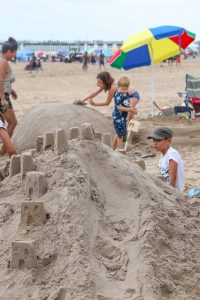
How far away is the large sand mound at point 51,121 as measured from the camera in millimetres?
8797

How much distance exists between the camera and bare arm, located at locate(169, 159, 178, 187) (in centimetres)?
514

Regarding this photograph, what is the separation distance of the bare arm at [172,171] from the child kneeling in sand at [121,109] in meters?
3.11

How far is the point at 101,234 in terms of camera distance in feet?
11.8

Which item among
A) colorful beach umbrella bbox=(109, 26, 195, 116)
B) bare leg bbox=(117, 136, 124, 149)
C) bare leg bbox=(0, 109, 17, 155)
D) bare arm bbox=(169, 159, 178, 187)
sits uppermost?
colorful beach umbrella bbox=(109, 26, 195, 116)

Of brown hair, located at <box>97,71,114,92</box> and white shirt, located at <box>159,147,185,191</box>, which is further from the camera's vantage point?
brown hair, located at <box>97,71,114,92</box>

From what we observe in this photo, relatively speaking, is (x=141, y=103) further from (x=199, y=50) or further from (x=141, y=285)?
(x=199, y=50)

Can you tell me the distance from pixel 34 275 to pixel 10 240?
0.35m

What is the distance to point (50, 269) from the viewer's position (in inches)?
134

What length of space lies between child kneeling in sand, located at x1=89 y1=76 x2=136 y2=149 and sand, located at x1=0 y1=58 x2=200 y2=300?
3780 millimetres

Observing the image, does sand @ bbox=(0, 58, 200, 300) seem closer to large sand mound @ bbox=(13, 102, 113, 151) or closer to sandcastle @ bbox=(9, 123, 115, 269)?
sandcastle @ bbox=(9, 123, 115, 269)

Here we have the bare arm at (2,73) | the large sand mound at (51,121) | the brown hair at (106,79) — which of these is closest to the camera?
the bare arm at (2,73)

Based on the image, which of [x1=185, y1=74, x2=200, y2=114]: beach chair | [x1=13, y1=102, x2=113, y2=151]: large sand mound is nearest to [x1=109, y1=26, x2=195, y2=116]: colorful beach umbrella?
[x1=185, y1=74, x2=200, y2=114]: beach chair

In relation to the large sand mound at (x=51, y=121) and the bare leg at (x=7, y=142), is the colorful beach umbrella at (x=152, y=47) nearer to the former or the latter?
the large sand mound at (x=51, y=121)

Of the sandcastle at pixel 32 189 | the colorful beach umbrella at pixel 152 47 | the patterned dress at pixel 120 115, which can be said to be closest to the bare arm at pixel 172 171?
the sandcastle at pixel 32 189
